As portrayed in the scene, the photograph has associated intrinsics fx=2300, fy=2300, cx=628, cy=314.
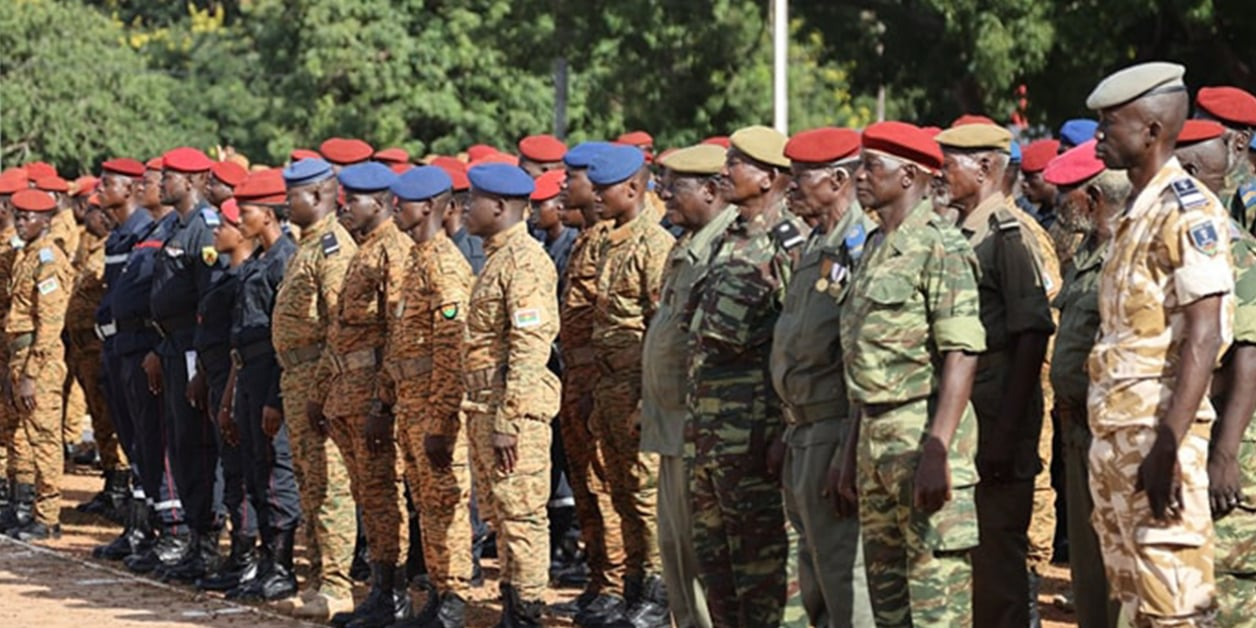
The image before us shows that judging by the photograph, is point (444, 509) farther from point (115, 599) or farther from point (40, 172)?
point (40, 172)

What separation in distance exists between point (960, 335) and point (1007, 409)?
0.64m

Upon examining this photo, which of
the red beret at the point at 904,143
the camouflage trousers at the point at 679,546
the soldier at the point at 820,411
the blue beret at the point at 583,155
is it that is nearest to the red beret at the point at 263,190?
the blue beret at the point at 583,155

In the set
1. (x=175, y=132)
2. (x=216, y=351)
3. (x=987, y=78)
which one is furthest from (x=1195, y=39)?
(x=175, y=132)

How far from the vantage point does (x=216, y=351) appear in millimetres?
12336

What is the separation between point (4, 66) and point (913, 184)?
3356 centimetres

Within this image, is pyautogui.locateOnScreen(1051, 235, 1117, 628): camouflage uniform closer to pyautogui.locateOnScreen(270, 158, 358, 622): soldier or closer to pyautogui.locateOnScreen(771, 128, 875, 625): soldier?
pyautogui.locateOnScreen(771, 128, 875, 625): soldier

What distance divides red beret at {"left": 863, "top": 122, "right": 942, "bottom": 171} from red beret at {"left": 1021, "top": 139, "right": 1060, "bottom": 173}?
4500 millimetres

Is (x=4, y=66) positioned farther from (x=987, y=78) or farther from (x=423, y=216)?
(x=423, y=216)

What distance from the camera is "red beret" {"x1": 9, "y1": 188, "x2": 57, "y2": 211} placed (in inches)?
597

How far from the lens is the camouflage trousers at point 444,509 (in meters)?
10.4

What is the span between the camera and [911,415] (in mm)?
7285

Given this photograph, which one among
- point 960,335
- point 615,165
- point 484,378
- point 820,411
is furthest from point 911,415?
point 615,165

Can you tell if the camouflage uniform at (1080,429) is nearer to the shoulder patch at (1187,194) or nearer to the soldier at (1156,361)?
the soldier at (1156,361)

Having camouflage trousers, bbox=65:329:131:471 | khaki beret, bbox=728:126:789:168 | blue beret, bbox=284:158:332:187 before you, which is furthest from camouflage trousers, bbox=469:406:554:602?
camouflage trousers, bbox=65:329:131:471
